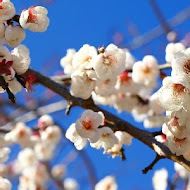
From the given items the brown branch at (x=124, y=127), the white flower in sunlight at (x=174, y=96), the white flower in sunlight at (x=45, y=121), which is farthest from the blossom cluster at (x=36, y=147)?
the white flower in sunlight at (x=174, y=96)

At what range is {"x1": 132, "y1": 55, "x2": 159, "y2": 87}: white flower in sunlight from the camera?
2.58 metres

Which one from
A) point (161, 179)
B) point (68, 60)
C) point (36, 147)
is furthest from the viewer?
point (36, 147)

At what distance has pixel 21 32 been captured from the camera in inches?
59.6

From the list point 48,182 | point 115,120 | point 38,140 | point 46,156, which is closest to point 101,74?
point 115,120

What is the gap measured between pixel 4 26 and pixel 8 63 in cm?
13

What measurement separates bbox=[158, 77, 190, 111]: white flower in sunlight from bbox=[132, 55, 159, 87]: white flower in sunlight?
1174 millimetres

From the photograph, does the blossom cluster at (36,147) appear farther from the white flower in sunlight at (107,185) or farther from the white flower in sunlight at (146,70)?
the white flower in sunlight at (146,70)

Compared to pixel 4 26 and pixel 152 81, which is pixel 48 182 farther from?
pixel 4 26

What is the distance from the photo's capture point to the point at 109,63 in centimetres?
167

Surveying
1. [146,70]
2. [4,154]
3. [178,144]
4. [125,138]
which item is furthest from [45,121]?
[178,144]

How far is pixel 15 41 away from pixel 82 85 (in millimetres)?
365

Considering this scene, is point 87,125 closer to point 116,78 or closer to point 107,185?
point 116,78

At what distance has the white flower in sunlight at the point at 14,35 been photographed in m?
1.47

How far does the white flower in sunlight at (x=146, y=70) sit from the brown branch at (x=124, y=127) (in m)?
0.74
